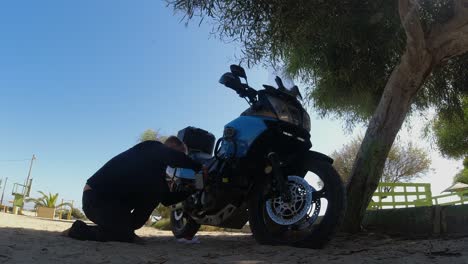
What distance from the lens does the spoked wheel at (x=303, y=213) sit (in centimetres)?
360

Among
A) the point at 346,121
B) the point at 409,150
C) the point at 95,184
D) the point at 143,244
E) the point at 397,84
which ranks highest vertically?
the point at 409,150

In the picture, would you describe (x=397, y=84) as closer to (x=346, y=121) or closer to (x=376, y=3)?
(x=376, y=3)

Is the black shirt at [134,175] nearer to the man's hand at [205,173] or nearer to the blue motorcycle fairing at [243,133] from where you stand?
the man's hand at [205,173]

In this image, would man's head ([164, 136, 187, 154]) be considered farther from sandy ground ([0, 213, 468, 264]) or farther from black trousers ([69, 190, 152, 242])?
sandy ground ([0, 213, 468, 264])

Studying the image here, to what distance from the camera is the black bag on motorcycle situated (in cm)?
591

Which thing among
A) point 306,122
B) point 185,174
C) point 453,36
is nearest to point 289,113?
point 306,122

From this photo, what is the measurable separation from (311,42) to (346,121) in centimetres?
359

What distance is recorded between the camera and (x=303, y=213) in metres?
3.61

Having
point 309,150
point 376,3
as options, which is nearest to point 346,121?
point 376,3

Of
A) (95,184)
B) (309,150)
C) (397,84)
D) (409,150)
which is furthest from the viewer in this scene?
(409,150)

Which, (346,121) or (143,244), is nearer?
(143,244)

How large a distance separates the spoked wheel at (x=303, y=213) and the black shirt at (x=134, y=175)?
40.2 inches

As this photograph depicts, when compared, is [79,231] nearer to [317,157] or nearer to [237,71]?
[237,71]

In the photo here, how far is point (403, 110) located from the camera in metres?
5.69
